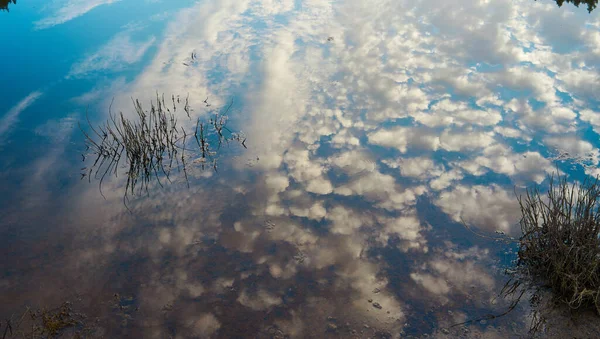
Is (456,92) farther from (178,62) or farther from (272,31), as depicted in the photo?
(178,62)

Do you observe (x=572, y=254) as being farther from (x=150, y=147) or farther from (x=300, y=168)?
(x=150, y=147)

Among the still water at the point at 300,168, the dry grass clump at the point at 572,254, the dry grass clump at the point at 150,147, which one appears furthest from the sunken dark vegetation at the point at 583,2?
the dry grass clump at the point at 572,254

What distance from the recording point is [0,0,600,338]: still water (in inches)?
175

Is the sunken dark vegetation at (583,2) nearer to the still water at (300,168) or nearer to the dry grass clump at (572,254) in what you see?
the still water at (300,168)

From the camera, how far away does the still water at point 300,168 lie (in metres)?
4.45

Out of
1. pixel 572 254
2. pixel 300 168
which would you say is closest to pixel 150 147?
pixel 300 168

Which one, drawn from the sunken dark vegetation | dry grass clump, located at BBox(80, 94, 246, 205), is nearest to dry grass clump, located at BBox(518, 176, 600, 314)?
dry grass clump, located at BBox(80, 94, 246, 205)

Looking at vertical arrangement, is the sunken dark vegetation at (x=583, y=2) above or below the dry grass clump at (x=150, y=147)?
above

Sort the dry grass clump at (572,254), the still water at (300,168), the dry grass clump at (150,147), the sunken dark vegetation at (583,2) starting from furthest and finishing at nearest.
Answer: the sunken dark vegetation at (583,2) → the dry grass clump at (150,147) → the still water at (300,168) → the dry grass clump at (572,254)

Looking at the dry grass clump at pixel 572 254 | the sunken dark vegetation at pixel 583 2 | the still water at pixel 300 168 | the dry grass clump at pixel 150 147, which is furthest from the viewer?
the sunken dark vegetation at pixel 583 2

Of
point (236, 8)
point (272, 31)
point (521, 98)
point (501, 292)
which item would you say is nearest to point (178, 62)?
point (272, 31)

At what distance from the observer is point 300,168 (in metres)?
6.46

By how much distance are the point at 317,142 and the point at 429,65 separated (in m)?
3.48

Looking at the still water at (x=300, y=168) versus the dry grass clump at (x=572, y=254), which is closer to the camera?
the dry grass clump at (x=572, y=254)
